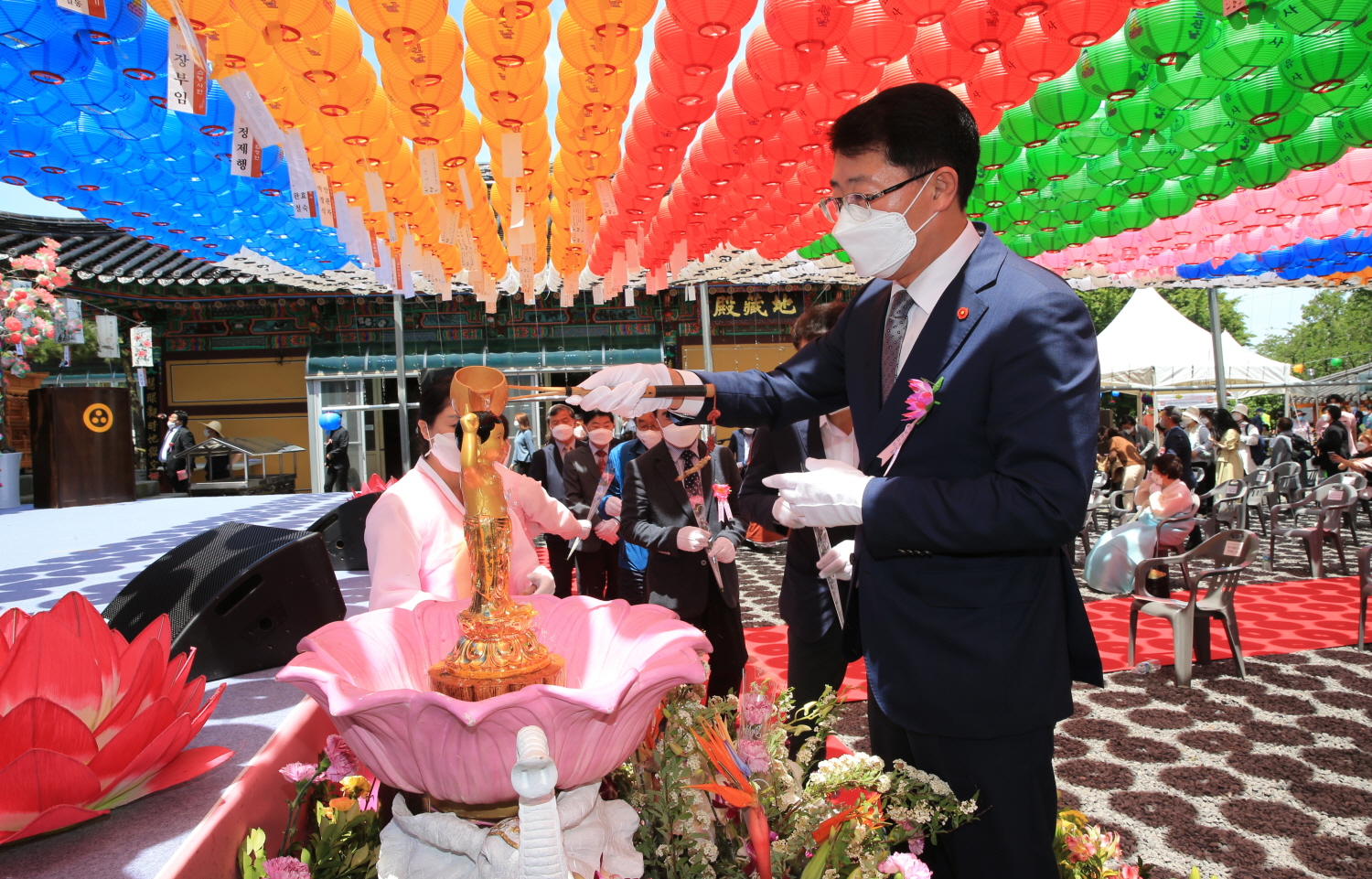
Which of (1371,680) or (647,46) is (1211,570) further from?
(647,46)

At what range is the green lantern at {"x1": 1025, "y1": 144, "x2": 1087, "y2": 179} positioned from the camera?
19.3ft

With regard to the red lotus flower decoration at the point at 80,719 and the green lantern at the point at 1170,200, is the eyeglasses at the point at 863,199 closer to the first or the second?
the red lotus flower decoration at the point at 80,719

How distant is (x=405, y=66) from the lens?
3461mm

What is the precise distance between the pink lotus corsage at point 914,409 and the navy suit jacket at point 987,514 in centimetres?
1

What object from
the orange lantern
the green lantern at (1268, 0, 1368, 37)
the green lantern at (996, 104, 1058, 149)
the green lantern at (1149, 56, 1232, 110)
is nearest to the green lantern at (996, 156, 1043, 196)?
the green lantern at (996, 104, 1058, 149)

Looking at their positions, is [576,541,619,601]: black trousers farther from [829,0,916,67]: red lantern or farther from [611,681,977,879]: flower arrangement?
[611,681,977,879]: flower arrangement

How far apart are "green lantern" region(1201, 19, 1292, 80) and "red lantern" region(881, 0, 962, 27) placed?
1.53 m

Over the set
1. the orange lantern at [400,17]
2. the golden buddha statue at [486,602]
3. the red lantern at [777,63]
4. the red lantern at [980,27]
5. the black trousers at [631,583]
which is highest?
the red lantern at [777,63]

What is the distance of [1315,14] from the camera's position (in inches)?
131

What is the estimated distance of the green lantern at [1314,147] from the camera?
509cm

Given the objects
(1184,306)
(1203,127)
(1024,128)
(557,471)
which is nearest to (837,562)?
(557,471)

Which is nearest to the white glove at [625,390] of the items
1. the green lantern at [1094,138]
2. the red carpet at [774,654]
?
the red carpet at [774,654]

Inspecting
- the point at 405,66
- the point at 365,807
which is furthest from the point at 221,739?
the point at 405,66

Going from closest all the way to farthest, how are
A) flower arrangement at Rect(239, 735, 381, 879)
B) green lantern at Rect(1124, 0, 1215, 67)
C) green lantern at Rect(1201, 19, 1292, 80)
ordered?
flower arrangement at Rect(239, 735, 381, 879) < green lantern at Rect(1124, 0, 1215, 67) < green lantern at Rect(1201, 19, 1292, 80)
